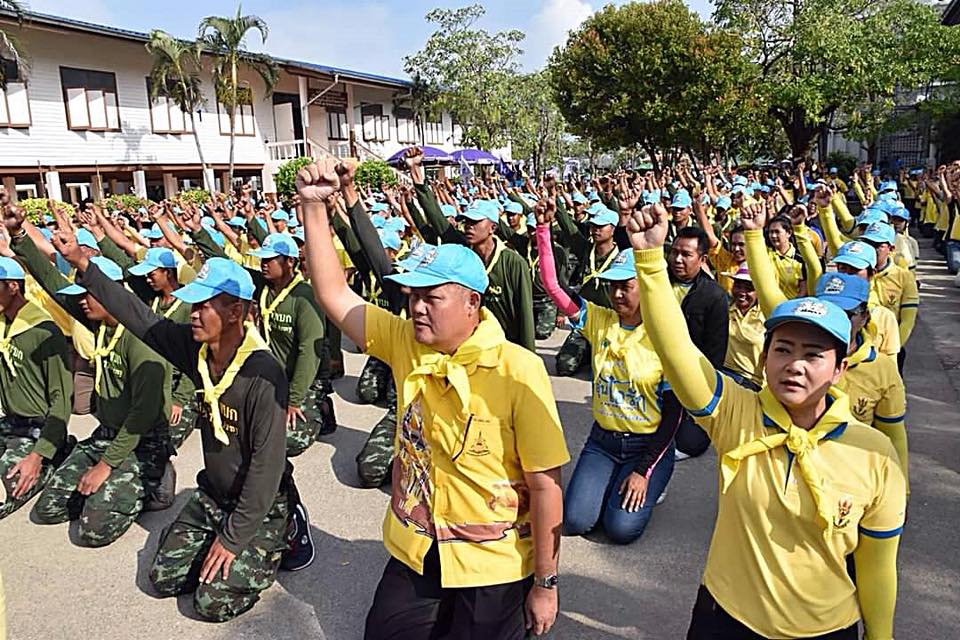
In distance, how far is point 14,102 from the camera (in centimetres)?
1975

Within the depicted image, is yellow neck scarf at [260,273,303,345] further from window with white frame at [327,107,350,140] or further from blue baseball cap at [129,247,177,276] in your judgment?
window with white frame at [327,107,350,140]

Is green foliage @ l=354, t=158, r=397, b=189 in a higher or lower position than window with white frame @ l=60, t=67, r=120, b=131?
lower

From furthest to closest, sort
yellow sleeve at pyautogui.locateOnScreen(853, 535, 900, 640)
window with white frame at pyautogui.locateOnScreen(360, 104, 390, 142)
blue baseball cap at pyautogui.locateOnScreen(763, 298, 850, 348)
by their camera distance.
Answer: window with white frame at pyautogui.locateOnScreen(360, 104, 390, 142) → yellow sleeve at pyautogui.locateOnScreen(853, 535, 900, 640) → blue baseball cap at pyautogui.locateOnScreen(763, 298, 850, 348)

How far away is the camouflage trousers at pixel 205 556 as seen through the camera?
11.5ft

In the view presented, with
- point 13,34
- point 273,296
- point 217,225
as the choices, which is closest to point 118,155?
point 13,34

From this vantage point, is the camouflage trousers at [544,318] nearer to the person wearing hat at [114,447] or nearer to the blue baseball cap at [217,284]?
the person wearing hat at [114,447]

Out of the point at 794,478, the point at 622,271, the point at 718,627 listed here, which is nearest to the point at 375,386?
the point at 622,271

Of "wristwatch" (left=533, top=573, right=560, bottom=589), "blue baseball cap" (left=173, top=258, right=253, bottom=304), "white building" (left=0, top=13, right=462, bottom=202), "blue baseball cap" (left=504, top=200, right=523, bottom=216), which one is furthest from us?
"white building" (left=0, top=13, right=462, bottom=202)

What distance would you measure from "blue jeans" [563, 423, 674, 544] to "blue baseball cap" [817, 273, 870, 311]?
140cm

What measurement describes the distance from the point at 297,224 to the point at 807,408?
26.3ft

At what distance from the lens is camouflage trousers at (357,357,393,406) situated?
6.89 metres

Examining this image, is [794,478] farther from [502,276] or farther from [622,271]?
[502,276]

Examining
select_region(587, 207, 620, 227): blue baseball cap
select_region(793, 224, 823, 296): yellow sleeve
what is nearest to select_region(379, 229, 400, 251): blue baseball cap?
select_region(587, 207, 620, 227): blue baseball cap

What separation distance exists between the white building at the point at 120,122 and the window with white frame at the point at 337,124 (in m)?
0.09
